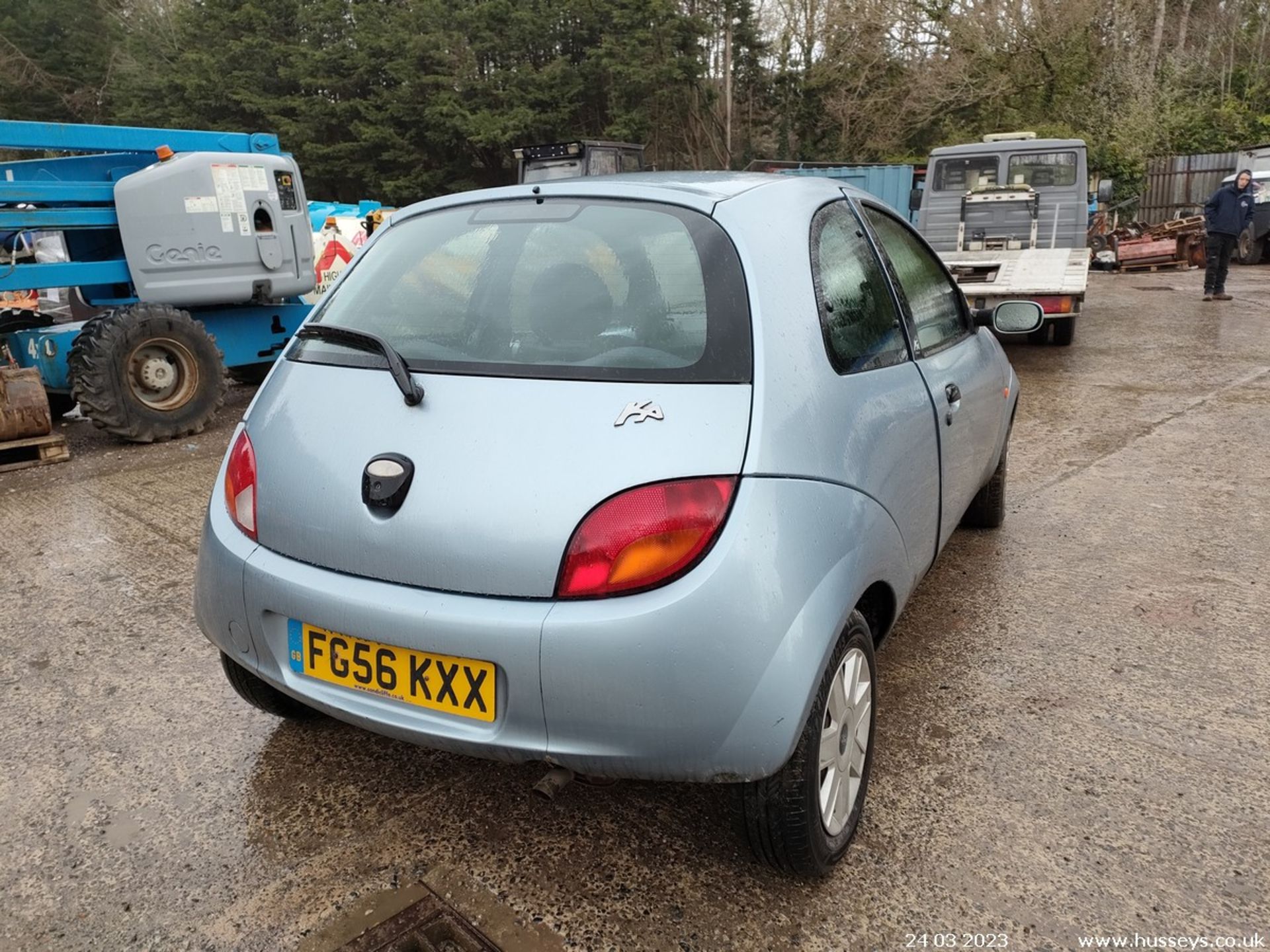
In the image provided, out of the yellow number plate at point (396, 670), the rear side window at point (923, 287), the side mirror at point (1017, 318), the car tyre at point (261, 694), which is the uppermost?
the rear side window at point (923, 287)

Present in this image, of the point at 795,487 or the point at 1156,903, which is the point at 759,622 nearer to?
the point at 795,487

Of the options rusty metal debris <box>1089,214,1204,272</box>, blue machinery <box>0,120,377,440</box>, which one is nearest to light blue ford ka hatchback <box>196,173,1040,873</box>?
blue machinery <box>0,120,377,440</box>

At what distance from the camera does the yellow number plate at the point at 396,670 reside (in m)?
1.90

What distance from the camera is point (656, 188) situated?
7.96 ft

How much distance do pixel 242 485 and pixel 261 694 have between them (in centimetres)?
67

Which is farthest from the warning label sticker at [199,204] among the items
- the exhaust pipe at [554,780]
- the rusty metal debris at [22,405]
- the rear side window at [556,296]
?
the exhaust pipe at [554,780]

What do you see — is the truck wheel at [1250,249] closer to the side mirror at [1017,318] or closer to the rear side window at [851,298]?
the side mirror at [1017,318]

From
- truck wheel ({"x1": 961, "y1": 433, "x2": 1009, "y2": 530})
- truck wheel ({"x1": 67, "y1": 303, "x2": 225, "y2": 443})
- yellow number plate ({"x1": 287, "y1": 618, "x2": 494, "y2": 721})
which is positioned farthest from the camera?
truck wheel ({"x1": 67, "y1": 303, "x2": 225, "y2": 443})

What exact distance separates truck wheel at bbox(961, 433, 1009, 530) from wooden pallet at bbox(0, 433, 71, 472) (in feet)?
18.9

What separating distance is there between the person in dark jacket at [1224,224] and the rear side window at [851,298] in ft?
38.8

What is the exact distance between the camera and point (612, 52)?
1177 inches

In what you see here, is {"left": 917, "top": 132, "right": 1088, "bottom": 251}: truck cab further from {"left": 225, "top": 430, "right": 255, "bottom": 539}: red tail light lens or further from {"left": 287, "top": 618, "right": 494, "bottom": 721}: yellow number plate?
{"left": 287, "top": 618, "right": 494, "bottom": 721}: yellow number plate

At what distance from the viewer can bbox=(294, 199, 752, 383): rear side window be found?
6.87ft

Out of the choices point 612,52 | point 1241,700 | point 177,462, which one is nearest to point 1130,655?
point 1241,700
